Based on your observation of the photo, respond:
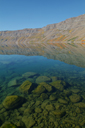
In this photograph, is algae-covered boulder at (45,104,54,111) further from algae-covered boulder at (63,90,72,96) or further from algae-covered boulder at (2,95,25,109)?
algae-covered boulder at (63,90,72,96)

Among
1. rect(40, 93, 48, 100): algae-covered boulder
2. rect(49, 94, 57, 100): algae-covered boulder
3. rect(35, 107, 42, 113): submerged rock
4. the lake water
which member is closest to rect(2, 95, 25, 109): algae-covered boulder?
the lake water

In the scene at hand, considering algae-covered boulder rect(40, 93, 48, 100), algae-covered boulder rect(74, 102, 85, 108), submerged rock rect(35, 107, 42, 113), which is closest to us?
submerged rock rect(35, 107, 42, 113)

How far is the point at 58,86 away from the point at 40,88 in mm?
3403

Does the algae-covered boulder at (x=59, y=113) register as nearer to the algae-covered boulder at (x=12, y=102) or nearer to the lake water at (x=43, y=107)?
the lake water at (x=43, y=107)

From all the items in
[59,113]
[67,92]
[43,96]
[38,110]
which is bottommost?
[38,110]

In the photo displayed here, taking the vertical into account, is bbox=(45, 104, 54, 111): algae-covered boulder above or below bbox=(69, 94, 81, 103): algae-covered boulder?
below

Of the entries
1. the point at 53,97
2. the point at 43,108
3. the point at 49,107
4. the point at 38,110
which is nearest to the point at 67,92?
the point at 53,97

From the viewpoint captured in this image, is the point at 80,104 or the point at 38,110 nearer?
the point at 38,110

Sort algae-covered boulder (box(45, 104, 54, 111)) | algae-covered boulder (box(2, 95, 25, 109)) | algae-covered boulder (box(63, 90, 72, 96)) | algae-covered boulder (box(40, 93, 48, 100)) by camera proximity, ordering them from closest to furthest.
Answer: algae-covered boulder (box(45, 104, 54, 111)) → algae-covered boulder (box(2, 95, 25, 109)) → algae-covered boulder (box(40, 93, 48, 100)) → algae-covered boulder (box(63, 90, 72, 96))

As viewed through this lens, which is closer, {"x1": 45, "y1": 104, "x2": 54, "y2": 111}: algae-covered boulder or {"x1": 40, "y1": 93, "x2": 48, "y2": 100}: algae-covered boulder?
{"x1": 45, "y1": 104, "x2": 54, "y2": 111}: algae-covered boulder

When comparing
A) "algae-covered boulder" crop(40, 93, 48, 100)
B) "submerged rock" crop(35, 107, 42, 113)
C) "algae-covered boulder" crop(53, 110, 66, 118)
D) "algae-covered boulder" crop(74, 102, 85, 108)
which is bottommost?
"submerged rock" crop(35, 107, 42, 113)

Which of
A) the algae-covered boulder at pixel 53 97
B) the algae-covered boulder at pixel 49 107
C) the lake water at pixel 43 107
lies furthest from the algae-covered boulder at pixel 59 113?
the algae-covered boulder at pixel 53 97

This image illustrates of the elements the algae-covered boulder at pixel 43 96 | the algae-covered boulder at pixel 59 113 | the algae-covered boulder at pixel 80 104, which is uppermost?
the algae-covered boulder at pixel 80 104

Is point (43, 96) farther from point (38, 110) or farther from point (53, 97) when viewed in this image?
point (38, 110)
